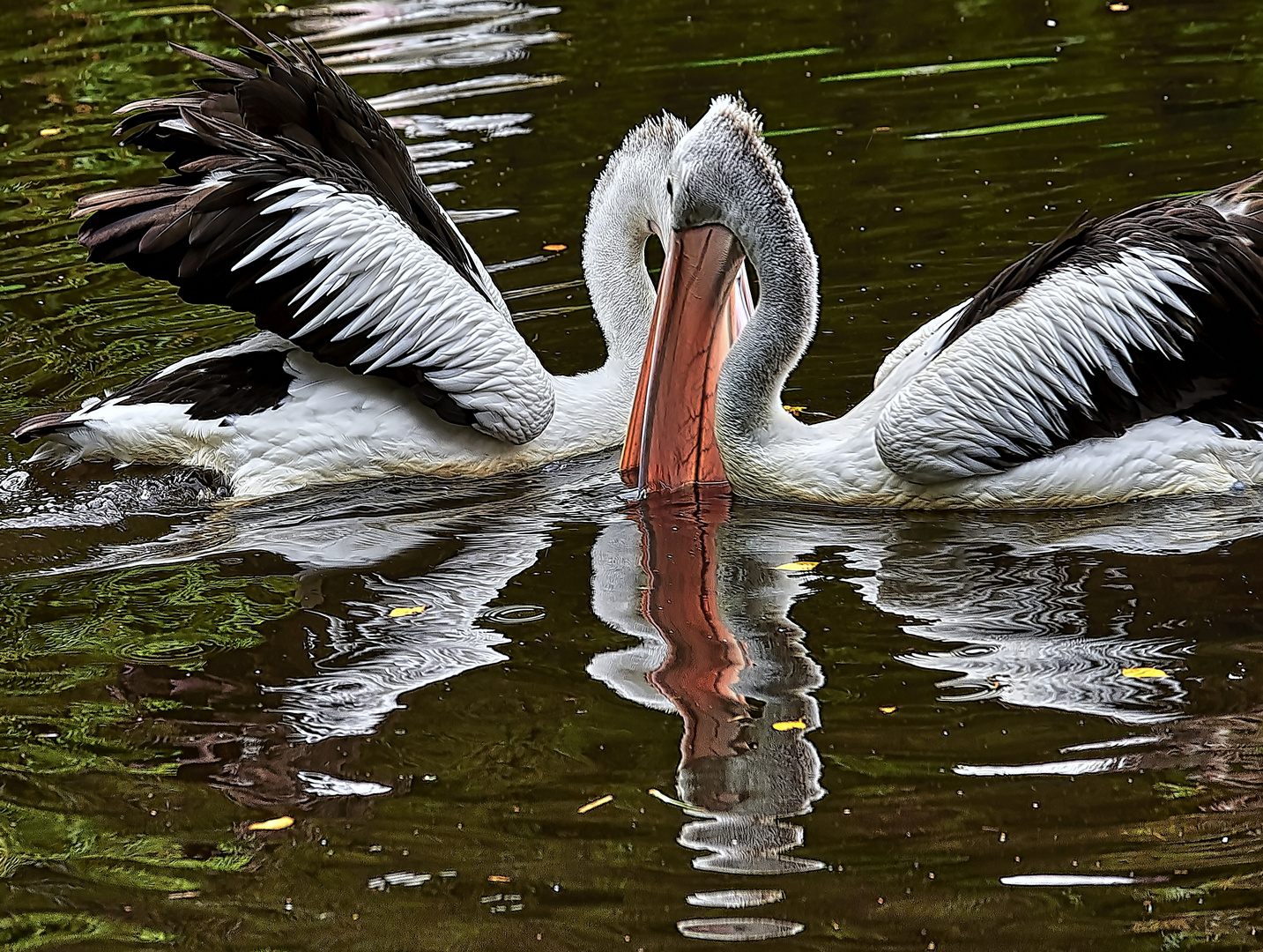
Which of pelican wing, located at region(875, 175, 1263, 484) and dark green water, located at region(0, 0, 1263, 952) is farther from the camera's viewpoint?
pelican wing, located at region(875, 175, 1263, 484)

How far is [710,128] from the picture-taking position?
5410 millimetres

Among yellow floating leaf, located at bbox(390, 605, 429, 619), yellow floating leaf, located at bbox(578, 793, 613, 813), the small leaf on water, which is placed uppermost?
yellow floating leaf, located at bbox(390, 605, 429, 619)

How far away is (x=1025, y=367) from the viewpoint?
203 inches

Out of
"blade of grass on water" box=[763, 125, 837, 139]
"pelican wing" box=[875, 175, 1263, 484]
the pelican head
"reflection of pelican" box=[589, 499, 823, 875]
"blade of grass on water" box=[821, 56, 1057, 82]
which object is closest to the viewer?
"reflection of pelican" box=[589, 499, 823, 875]

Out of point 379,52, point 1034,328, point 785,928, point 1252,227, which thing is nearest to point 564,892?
point 785,928

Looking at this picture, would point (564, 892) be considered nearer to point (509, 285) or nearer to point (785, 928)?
point (785, 928)

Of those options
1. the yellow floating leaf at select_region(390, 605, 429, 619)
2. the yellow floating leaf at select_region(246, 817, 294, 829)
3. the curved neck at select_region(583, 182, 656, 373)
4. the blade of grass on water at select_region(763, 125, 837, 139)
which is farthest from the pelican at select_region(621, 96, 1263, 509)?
the blade of grass on water at select_region(763, 125, 837, 139)

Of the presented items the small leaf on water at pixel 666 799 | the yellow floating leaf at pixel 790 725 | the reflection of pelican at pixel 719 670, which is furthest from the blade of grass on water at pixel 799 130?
the small leaf on water at pixel 666 799

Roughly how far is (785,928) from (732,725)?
859 mm

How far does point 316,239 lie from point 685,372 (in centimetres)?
132

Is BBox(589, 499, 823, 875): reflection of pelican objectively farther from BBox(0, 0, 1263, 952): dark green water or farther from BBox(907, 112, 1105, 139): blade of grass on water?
BBox(907, 112, 1105, 139): blade of grass on water

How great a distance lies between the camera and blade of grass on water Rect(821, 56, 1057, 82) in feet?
33.4

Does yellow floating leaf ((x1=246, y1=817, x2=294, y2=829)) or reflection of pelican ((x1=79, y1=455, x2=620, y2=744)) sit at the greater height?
reflection of pelican ((x1=79, y1=455, x2=620, y2=744))

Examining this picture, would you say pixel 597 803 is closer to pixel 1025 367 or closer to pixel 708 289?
pixel 1025 367
